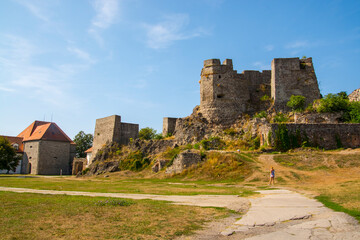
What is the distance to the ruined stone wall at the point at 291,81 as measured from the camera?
30.6 meters

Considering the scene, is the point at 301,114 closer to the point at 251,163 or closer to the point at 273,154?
the point at 273,154

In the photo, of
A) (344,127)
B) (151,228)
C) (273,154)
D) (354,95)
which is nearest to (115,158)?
(273,154)

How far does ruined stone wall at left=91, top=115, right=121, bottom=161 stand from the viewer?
38.6 metres

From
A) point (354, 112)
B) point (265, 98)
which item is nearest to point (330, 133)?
point (354, 112)


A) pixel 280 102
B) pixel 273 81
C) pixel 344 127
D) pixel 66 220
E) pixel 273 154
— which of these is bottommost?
pixel 66 220

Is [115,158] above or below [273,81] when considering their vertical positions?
below

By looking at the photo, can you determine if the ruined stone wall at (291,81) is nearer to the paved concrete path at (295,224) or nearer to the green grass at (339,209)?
the green grass at (339,209)

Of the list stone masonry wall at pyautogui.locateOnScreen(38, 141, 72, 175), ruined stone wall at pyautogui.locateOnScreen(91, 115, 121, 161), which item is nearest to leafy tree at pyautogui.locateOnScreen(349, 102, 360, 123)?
ruined stone wall at pyautogui.locateOnScreen(91, 115, 121, 161)

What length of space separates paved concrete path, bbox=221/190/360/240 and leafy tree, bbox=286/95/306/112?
21.9 metres

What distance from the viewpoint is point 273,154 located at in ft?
80.5

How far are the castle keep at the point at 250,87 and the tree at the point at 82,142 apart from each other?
3298cm

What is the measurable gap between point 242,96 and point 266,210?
81.6 feet

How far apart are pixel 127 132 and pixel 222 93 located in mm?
14772

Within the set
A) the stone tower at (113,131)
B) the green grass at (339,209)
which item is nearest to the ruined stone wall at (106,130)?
the stone tower at (113,131)
